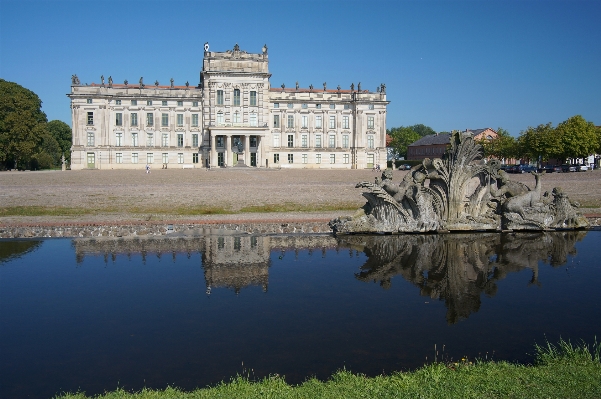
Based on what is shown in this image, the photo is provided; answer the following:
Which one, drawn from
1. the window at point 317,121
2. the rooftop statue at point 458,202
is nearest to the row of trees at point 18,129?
the window at point 317,121

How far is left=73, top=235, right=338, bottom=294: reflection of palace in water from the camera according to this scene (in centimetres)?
944

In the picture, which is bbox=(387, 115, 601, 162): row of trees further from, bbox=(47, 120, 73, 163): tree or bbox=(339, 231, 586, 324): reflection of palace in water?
bbox=(47, 120, 73, 163): tree

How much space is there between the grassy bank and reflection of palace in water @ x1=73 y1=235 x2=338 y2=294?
383 centimetres

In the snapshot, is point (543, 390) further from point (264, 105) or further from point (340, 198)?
point (264, 105)

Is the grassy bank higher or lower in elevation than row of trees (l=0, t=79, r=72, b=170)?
lower

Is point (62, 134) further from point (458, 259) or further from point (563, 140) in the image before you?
point (458, 259)

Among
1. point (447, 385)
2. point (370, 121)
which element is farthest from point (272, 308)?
point (370, 121)

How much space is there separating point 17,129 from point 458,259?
68.0 metres

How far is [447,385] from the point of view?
4.96 metres

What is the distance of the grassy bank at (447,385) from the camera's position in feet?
15.6

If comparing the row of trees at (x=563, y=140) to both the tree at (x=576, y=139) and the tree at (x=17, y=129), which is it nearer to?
the tree at (x=576, y=139)

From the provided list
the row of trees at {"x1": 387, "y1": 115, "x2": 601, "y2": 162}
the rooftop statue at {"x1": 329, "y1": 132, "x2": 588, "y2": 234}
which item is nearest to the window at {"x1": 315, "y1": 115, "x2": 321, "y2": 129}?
the row of trees at {"x1": 387, "y1": 115, "x2": 601, "y2": 162}

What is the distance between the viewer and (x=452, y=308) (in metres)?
7.56

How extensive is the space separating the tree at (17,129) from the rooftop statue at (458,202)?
64048 mm
